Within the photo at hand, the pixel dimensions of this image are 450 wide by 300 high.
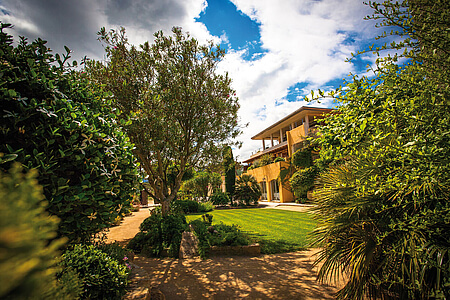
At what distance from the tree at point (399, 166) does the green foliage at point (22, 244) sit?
2.83m

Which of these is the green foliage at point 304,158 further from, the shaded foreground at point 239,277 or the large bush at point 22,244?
the large bush at point 22,244

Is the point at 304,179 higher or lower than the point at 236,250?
higher

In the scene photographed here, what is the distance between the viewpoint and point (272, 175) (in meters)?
29.5

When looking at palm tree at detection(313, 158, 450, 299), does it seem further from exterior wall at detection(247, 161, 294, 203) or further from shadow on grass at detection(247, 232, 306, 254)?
exterior wall at detection(247, 161, 294, 203)

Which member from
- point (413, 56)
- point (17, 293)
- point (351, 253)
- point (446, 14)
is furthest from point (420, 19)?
point (17, 293)

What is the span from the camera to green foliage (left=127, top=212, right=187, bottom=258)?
8219 mm

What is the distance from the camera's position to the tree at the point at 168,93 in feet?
27.5

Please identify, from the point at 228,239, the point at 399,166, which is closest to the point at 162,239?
the point at 228,239

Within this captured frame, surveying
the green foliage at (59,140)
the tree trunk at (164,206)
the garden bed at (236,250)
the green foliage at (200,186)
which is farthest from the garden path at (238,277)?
the green foliage at (200,186)

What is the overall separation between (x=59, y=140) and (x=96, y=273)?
207 cm

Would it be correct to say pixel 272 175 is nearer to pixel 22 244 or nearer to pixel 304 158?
pixel 304 158

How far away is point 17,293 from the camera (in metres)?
0.50

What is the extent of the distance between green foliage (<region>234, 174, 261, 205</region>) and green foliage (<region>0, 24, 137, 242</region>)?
24.1 m

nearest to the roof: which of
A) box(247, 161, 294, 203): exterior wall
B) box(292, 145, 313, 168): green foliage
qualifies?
box(247, 161, 294, 203): exterior wall
